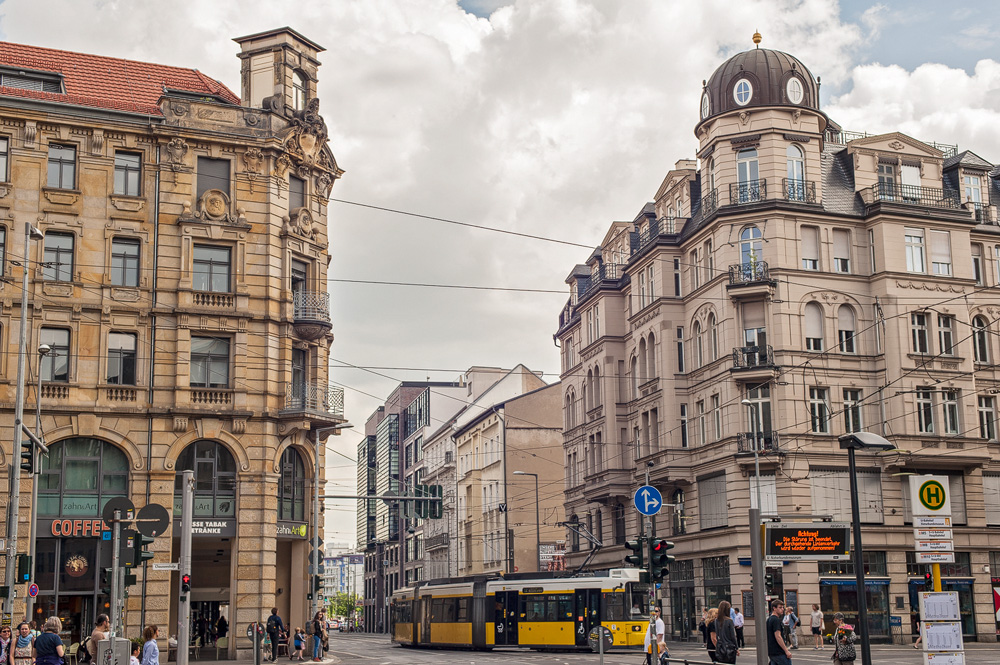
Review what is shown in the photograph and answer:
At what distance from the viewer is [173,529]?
36844 mm

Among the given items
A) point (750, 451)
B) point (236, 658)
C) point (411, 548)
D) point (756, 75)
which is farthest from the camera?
point (411, 548)

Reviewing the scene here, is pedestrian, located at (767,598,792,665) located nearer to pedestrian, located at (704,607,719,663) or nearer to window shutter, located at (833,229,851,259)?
pedestrian, located at (704,607,719,663)

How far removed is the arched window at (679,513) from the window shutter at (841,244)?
13.0 meters

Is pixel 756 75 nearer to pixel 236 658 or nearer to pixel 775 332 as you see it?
pixel 775 332

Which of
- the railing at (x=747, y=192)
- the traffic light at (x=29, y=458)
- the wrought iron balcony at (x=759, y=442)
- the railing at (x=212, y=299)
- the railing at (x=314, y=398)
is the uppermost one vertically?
the railing at (x=747, y=192)

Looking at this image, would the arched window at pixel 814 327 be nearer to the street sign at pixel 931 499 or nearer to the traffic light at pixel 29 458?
the traffic light at pixel 29 458

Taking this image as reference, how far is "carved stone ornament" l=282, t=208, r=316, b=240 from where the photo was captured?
39969mm

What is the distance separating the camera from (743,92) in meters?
51.5

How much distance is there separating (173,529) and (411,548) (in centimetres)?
7971

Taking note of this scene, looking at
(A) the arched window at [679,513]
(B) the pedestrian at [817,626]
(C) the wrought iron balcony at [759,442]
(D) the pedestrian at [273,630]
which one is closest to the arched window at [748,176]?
(C) the wrought iron balcony at [759,442]

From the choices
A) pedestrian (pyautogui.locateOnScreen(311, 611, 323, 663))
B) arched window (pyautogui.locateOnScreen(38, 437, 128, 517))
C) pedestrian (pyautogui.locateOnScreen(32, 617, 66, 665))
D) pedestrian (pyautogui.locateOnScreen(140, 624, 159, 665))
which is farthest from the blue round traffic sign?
arched window (pyautogui.locateOnScreen(38, 437, 128, 517))

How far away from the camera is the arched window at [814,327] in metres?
49.5

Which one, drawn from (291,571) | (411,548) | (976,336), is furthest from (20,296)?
(411,548)

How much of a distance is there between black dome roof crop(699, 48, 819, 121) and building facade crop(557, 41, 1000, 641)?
0.29 feet
